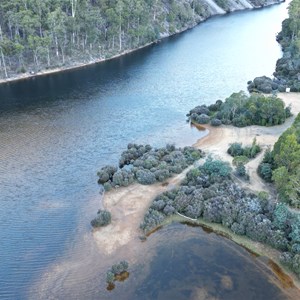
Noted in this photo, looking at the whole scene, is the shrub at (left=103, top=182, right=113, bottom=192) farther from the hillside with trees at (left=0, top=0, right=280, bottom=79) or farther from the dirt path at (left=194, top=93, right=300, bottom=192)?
the hillside with trees at (left=0, top=0, right=280, bottom=79)

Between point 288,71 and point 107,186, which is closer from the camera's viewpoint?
point 107,186

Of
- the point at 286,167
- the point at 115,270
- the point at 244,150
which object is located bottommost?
the point at 115,270

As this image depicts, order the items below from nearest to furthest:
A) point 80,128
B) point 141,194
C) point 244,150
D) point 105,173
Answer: point 141,194 < point 105,173 < point 244,150 < point 80,128

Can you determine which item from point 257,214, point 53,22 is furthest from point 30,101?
point 257,214

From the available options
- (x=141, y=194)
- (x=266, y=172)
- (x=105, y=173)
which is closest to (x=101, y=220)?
(x=141, y=194)

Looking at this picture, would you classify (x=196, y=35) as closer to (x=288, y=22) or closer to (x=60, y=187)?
(x=288, y=22)

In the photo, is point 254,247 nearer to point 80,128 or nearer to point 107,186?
point 107,186

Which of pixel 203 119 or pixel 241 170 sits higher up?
pixel 203 119

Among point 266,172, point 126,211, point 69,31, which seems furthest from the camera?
point 69,31
